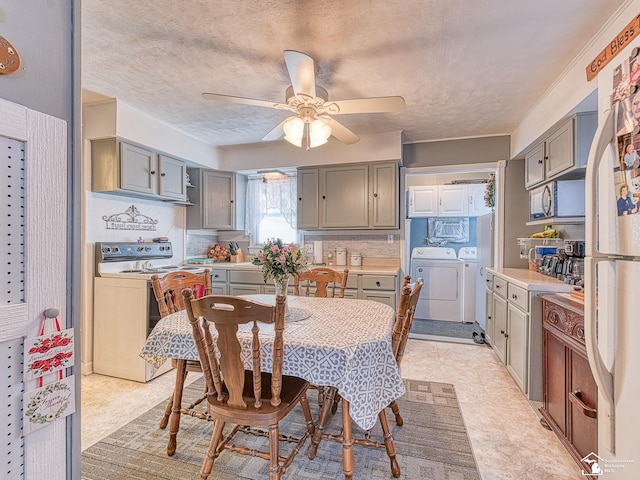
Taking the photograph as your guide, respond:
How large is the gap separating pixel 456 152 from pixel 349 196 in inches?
53.1

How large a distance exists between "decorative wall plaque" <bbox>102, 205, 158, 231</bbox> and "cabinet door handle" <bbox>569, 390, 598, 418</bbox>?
12.3 feet

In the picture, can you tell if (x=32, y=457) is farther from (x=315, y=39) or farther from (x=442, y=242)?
(x=442, y=242)

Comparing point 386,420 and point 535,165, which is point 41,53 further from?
point 535,165

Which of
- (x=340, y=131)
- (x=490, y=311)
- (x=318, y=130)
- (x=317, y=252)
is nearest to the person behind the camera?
(x=318, y=130)

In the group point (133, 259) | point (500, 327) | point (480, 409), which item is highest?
point (133, 259)

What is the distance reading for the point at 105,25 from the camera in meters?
1.80

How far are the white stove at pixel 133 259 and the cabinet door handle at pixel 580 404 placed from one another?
3.07m

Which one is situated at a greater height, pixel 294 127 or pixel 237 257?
pixel 294 127

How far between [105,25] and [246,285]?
2.71 m

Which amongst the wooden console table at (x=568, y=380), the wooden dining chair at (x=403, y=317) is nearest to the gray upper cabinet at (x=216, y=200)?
the wooden dining chair at (x=403, y=317)

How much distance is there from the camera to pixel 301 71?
175 cm

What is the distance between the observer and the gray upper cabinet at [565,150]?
220 centimetres

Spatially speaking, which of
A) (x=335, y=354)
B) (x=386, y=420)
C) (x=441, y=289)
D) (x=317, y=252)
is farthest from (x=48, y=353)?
(x=441, y=289)

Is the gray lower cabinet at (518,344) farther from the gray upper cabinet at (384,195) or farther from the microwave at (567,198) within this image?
the gray upper cabinet at (384,195)
